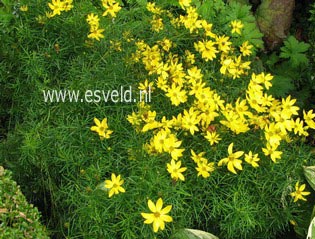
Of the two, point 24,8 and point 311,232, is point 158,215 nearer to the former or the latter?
point 311,232

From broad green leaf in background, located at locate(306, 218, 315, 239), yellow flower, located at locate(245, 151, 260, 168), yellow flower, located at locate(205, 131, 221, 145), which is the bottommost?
broad green leaf in background, located at locate(306, 218, 315, 239)

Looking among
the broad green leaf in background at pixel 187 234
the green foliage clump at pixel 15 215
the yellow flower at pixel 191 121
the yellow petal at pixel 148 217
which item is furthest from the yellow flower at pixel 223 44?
the green foliage clump at pixel 15 215

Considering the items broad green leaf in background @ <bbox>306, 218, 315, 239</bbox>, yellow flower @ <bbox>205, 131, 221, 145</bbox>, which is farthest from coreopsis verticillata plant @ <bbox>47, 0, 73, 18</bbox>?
broad green leaf in background @ <bbox>306, 218, 315, 239</bbox>

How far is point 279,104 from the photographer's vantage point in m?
2.47

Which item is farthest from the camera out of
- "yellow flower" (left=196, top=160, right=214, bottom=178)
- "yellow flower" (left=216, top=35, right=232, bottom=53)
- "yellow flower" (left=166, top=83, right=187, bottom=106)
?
"yellow flower" (left=216, top=35, right=232, bottom=53)

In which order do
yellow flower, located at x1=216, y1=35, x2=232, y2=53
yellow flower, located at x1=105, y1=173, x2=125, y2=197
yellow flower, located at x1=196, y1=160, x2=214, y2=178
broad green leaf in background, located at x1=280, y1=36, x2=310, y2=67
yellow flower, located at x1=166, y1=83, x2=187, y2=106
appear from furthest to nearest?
broad green leaf in background, located at x1=280, y1=36, x2=310, y2=67 → yellow flower, located at x1=216, y1=35, x2=232, y2=53 → yellow flower, located at x1=166, y1=83, x2=187, y2=106 → yellow flower, located at x1=196, y1=160, x2=214, y2=178 → yellow flower, located at x1=105, y1=173, x2=125, y2=197

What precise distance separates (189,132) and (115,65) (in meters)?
0.47

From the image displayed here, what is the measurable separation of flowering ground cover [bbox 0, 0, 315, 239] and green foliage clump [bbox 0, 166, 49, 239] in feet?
0.75

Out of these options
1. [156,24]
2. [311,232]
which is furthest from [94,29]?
[311,232]

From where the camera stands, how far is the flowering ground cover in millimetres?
2170

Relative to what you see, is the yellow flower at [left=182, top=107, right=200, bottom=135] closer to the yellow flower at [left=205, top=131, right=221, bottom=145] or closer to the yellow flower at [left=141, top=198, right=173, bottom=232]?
the yellow flower at [left=205, top=131, right=221, bottom=145]

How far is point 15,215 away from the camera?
1.95m

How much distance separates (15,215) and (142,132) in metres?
0.59

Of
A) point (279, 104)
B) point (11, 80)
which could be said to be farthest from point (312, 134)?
point (11, 80)
